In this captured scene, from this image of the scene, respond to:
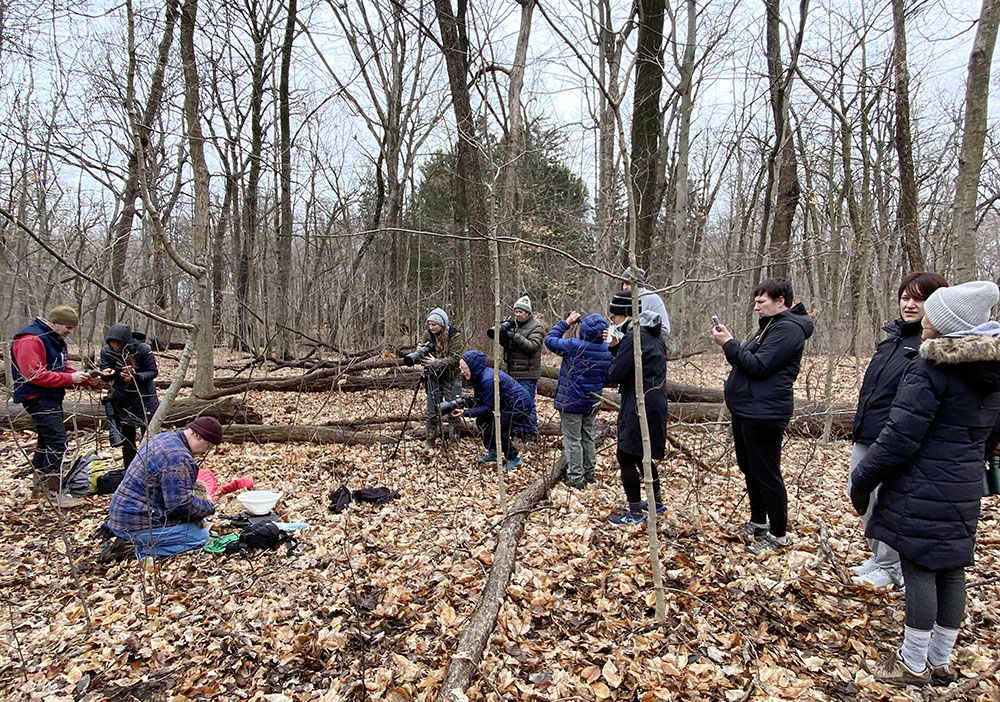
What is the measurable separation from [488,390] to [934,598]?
388cm

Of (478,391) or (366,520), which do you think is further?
(478,391)

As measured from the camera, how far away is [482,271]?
7.86 m

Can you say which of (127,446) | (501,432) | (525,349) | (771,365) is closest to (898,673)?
(771,365)

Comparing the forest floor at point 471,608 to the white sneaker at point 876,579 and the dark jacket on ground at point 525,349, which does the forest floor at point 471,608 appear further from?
the dark jacket on ground at point 525,349

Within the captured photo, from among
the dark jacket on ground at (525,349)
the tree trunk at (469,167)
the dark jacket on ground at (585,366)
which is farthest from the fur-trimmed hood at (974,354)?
the tree trunk at (469,167)

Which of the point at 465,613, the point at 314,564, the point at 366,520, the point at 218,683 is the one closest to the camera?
the point at 218,683

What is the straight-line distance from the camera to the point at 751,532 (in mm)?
3559

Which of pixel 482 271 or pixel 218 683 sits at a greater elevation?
pixel 482 271

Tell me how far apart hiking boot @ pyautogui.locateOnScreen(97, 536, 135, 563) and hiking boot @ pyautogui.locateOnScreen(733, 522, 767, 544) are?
4.24 metres

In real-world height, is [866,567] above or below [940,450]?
below

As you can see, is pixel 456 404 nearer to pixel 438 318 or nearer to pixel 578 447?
pixel 438 318

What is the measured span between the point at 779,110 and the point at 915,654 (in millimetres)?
9997

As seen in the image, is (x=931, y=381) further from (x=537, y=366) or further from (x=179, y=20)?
(x=179, y=20)

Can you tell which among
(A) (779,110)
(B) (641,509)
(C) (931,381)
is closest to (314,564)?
(B) (641,509)
